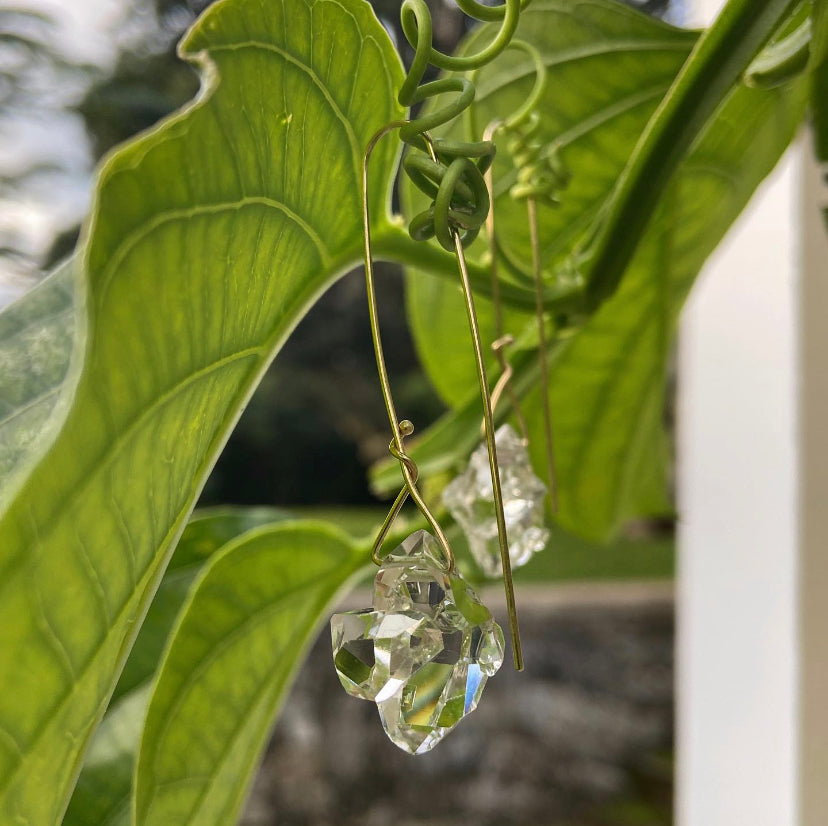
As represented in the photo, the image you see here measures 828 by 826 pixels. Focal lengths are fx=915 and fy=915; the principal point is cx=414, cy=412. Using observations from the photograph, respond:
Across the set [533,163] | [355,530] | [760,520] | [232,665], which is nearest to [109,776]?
[232,665]

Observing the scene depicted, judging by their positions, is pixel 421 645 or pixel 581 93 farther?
pixel 581 93

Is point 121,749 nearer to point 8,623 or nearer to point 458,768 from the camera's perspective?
point 8,623

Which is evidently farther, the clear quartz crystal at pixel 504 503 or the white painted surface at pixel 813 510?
the white painted surface at pixel 813 510

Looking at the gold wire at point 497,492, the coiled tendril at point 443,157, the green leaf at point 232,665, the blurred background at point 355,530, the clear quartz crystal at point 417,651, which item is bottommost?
the blurred background at point 355,530

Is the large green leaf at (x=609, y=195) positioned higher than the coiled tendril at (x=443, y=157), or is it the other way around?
the coiled tendril at (x=443, y=157)

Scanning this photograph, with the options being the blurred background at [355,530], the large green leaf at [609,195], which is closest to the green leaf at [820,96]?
the large green leaf at [609,195]

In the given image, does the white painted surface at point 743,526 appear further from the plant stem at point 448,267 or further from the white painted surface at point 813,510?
the plant stem at point 448,267

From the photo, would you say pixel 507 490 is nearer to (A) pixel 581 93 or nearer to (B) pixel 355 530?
(A) pixel 581 93
